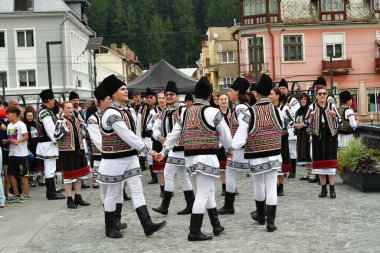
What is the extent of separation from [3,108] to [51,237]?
5579 millimetres

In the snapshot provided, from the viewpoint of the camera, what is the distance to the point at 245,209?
37.1 feet

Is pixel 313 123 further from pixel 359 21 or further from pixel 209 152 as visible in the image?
pixel 359 21

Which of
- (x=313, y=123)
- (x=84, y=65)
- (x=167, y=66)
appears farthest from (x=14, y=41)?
(x=313, y=123)

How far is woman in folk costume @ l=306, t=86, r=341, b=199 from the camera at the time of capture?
12.3 metres

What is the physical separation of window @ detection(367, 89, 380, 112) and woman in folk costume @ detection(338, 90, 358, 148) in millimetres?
35412

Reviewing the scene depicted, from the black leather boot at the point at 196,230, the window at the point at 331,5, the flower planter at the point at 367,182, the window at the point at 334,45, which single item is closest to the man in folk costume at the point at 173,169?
the black leather boot at the point at 196,230

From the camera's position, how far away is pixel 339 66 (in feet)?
166

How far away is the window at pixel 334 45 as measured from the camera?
168ft

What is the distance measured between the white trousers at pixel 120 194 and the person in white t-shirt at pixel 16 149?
4478 mm

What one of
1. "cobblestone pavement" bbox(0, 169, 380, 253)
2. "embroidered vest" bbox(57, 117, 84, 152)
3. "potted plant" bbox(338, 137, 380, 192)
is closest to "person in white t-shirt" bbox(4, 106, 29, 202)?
"cobblestone pavement" bbox(0, 169, 380, 253)

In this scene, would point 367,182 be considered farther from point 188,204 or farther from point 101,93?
point 101,93

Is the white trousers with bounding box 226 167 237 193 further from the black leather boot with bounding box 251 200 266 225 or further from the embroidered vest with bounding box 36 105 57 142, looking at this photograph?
the embroidered vest with bounding box 36 105 57 142

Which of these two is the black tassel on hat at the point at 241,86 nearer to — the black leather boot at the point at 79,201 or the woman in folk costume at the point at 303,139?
the black leather boot at the point at 79,201

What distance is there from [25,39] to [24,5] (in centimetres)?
257
